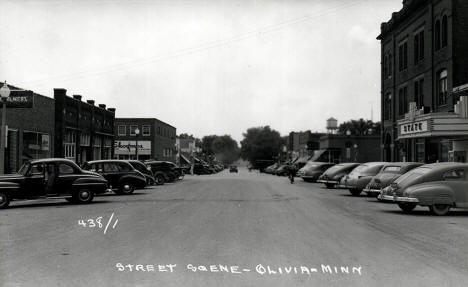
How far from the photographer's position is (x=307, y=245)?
1010 cm

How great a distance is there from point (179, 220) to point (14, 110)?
21.8 metres

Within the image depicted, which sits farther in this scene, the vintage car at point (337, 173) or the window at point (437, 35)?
the window at point (437, 35)

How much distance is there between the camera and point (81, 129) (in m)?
45.4

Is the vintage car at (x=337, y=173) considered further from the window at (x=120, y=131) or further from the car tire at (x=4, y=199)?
the window at (x=120, y=131)

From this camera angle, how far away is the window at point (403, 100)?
43.2 m

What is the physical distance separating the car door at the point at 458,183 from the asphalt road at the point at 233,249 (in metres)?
0.51

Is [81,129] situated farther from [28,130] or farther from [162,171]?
[28,130]

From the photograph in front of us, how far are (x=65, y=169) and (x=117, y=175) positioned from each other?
6.42 meters

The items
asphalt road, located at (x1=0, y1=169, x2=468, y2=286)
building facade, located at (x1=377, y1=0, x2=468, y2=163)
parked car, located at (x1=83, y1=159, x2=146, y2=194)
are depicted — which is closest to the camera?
asphalt road, located at (x1=0, y1=169, x2=468, y2=286)

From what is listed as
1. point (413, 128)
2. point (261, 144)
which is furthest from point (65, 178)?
point (261, 144)

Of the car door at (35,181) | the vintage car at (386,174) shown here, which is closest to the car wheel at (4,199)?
the car door at (35,181)

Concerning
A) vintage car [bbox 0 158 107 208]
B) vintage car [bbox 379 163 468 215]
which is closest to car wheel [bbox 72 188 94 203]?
vintage car [bbox 0 158 107 208]

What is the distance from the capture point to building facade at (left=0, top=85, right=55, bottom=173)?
31.2 m

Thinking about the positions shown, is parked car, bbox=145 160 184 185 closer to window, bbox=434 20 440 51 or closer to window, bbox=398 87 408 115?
window, bbox=398 87 408 115
